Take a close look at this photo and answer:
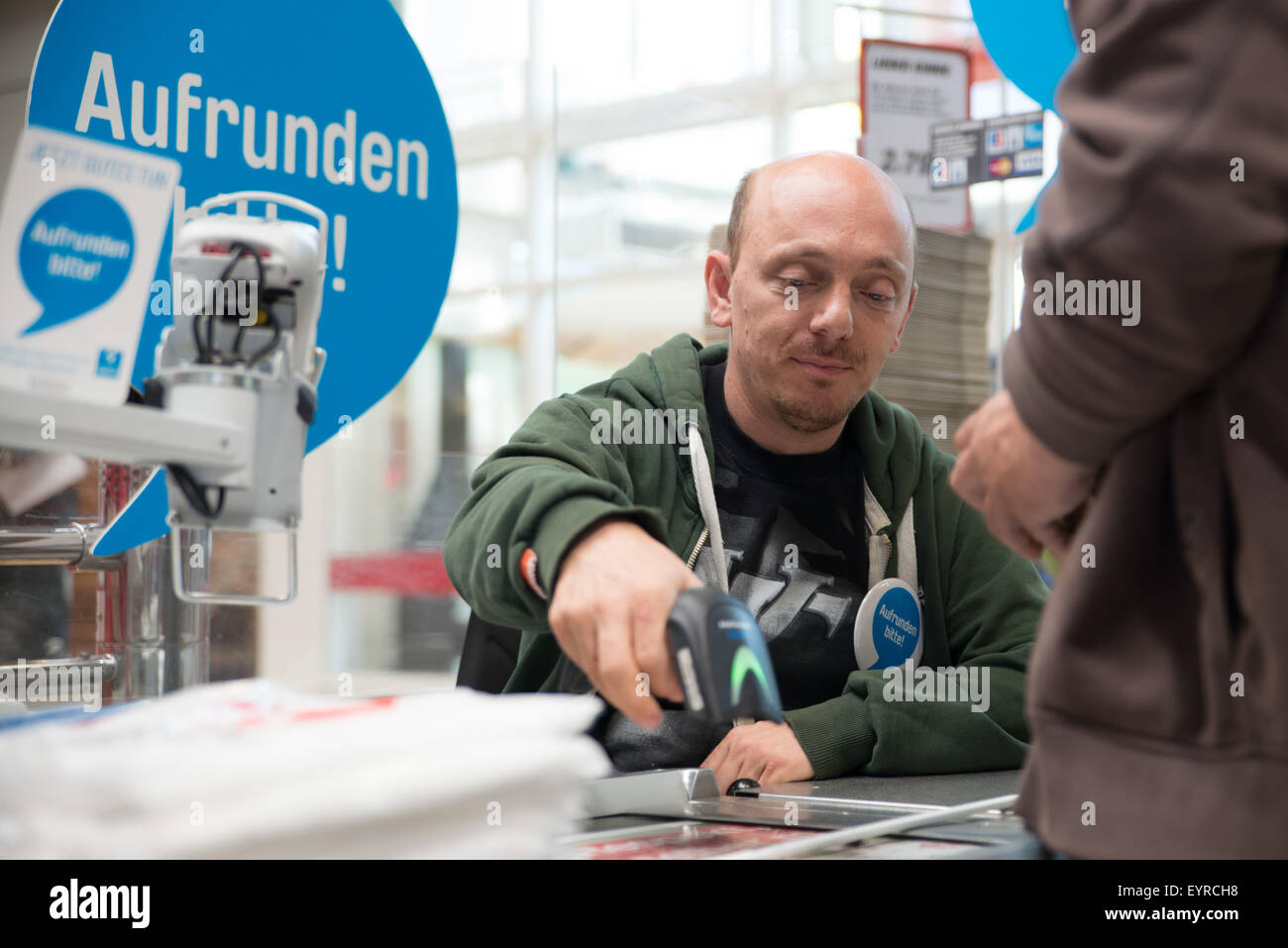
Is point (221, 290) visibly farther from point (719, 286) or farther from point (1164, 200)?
point (719, 286)

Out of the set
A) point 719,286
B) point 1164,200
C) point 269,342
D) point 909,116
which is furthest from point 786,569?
point 909,116

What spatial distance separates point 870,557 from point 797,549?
12 cm

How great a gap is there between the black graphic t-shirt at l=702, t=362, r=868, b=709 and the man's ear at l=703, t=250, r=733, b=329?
0.16m

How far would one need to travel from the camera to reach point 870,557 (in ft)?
6.64

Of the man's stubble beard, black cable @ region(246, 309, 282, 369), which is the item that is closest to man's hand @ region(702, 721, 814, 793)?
the man's stubble beard

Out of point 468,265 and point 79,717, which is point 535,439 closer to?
point 79,717

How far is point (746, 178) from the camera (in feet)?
7.12

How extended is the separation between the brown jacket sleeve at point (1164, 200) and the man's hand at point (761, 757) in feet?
3.18

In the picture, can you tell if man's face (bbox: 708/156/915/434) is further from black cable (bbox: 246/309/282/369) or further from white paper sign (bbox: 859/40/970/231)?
white paper sign (bbox: 859/40/970/231)

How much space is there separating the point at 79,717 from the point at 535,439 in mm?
935

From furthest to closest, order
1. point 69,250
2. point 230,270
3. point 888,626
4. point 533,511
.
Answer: point 888,626 → point 533,511 → point 230,270 → point 69,250

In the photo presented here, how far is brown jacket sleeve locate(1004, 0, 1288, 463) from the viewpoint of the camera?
665mm

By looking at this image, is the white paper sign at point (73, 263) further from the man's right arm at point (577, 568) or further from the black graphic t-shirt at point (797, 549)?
the black graphic t-shirt at point (797, 549)
